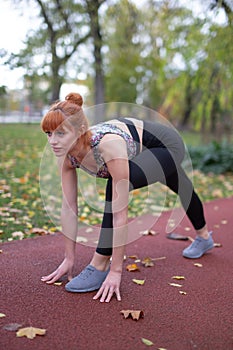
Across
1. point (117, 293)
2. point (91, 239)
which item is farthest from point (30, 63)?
point (117, 293)

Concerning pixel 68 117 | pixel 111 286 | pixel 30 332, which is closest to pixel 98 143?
pixel 68 117

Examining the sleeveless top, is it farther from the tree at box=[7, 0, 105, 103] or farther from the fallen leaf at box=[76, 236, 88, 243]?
the tree at box=[7, 0, 105, 103]

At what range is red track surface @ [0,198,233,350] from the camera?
6.68 ft

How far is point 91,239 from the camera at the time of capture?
3867 mm

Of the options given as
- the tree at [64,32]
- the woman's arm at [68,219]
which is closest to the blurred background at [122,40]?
the tree at [64,32]

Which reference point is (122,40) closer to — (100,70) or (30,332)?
(100,70)

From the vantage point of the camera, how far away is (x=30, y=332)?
2.03m

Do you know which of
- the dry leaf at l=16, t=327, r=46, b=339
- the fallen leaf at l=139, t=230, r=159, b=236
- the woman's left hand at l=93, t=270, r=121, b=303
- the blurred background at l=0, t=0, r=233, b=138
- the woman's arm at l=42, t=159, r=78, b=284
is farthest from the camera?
the blurred background at l=0, t=0, r=233, b=138

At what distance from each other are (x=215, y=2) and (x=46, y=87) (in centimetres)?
1061

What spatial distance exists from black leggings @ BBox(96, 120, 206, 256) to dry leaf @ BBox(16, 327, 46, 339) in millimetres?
662

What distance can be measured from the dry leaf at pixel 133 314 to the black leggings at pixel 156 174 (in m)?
0.39

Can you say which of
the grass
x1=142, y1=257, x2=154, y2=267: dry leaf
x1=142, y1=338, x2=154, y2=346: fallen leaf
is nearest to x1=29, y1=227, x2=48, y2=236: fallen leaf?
the grass

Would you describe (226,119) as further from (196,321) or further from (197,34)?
(196,321)

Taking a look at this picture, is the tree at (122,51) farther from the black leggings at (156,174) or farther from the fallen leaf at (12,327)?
the fallen leaf at (12,327)
